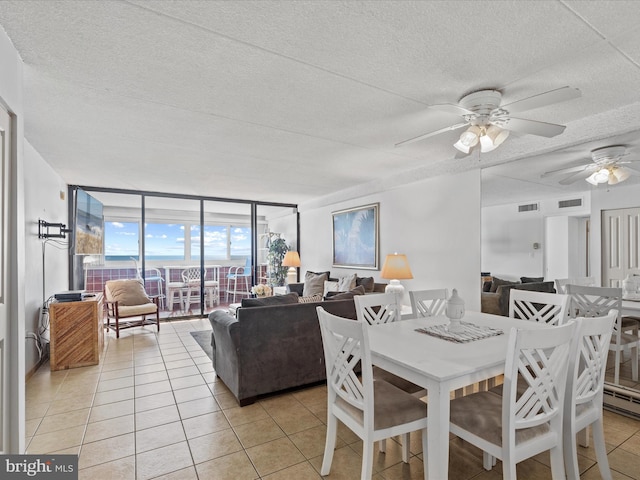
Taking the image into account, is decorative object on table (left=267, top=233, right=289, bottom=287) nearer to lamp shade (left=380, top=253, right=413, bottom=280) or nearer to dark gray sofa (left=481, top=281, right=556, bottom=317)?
lamp shade (left=380, top=253, right=413, bottom=280)

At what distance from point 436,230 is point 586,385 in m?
2.65

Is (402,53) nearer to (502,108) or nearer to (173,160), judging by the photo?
(502,108)

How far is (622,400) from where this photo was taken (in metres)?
2.56

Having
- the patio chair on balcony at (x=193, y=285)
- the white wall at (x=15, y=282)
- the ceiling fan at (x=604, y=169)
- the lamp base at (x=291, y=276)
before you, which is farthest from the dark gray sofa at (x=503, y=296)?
the patio chair on balcony at (x=193, y=285)

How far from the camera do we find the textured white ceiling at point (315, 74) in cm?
155

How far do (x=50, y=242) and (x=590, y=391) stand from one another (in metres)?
5.51

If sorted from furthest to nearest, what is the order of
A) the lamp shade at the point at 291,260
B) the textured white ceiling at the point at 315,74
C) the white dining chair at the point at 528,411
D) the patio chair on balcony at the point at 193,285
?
the lamp shade at the point at 291,260 → the patio chair on balcony at the point at 193,285 → the textured white ceiling at the point at 315,74 → the white dining chair at the point at 528,411

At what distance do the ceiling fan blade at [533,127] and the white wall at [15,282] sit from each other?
2.99m

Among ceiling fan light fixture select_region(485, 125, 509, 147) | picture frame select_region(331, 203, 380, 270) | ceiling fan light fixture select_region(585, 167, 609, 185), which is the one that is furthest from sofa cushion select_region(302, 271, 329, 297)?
ceiling fan light fixture select_region(585, 167, 609, 185)

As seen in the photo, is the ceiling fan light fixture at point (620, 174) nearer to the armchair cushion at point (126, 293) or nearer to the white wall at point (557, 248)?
the white wall at point (557, 248)

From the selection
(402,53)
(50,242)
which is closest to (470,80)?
(402,53)

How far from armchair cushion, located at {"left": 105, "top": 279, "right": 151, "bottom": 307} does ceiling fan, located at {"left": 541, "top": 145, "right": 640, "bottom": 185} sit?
5624 mm

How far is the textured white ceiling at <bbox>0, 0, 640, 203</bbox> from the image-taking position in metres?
1.55

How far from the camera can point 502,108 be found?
2.32 metres
